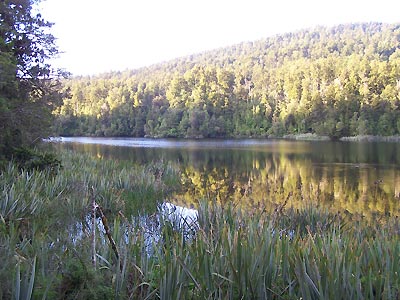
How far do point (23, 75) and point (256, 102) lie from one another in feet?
245

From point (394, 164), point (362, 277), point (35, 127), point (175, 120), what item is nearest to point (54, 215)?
point (362, 277)

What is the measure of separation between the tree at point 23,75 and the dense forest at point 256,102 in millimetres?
45378

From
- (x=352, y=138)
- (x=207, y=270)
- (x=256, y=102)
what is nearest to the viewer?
(x=207, y=270)

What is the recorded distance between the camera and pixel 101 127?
9138 cm

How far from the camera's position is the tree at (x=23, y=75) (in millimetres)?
12305

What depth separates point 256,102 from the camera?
88062 mm

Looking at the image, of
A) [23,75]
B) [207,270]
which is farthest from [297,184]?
[207,270]

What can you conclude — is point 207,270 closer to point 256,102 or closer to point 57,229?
point 57,229

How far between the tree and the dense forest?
149ft

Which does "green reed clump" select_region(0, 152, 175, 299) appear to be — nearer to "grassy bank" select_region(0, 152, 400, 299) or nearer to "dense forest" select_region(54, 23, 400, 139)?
"grassy bank" select_region(0, 152, 400, 299)

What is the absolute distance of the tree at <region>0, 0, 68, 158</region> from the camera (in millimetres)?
12305

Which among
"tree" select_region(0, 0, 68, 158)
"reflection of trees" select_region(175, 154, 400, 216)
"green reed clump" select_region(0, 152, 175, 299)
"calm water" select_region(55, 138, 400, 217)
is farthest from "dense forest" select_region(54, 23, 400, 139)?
"green reed clump" select_region(0, 152, 175, 299)

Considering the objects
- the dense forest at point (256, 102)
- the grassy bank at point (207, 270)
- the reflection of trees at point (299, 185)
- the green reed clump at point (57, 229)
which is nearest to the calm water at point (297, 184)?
the reflection of trees at point (299, 185)

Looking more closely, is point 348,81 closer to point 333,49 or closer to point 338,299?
point 333,49
